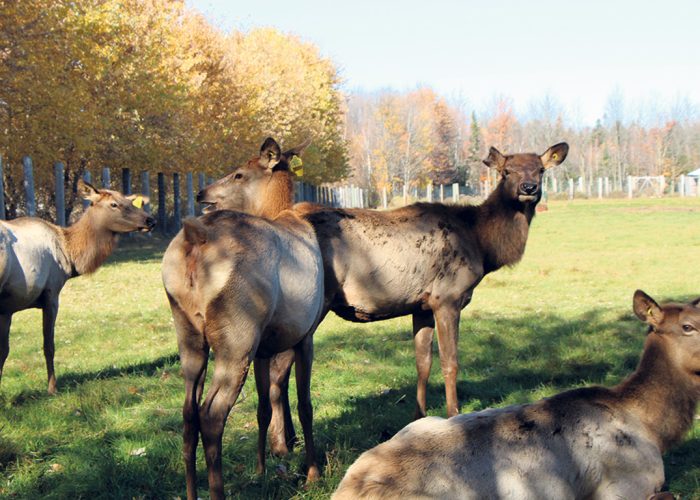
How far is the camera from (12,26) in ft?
71.3

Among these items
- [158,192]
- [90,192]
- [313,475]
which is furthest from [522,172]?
[158,192]

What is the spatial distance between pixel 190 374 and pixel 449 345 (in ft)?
9.61

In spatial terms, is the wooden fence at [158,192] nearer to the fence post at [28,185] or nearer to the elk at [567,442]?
the fence post at [28,185]

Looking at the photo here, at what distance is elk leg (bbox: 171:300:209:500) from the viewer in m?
5.37

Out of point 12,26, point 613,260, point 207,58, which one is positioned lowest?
point 613,260

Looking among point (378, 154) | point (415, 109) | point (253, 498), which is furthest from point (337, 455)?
point (415, 109)

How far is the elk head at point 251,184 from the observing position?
7312 millimetres

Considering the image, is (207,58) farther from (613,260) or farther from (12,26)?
(613,260)

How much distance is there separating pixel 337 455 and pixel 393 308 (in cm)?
166

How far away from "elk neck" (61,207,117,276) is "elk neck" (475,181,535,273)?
5682mm

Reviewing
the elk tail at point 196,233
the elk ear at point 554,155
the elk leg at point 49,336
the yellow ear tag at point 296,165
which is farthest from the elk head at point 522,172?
the elk leg at point 49,336

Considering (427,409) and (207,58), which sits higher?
(207,58)

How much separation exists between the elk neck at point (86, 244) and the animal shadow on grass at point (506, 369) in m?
3.48

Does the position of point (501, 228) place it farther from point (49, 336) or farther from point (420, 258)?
point (49, 336)
